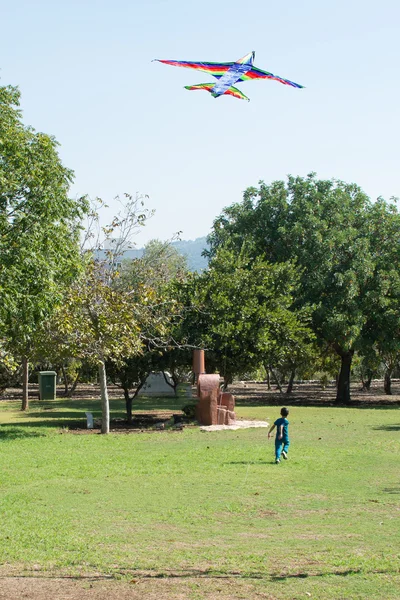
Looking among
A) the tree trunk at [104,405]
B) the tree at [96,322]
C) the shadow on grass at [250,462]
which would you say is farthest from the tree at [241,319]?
the shadow on grass at [250,462]

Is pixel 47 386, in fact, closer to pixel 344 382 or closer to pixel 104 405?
pixel 344 382

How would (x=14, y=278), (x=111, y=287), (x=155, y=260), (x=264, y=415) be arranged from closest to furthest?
(x=14, y=278) → (x=111, y=287) → (x=155, y=260) → (x=264, y=415)

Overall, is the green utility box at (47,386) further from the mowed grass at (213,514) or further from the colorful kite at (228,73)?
the colorful kite at (228,73)

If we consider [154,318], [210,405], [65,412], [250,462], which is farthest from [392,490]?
[65,412]

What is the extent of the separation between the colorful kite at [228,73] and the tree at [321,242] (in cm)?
2463

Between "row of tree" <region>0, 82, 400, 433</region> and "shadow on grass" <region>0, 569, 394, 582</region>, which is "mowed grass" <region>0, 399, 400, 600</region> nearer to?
"shadow on grass" <region>0, 569, 394, 582</region>

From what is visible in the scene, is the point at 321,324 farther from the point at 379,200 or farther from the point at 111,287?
the point at 111,287

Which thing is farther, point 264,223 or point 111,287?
point 264,223

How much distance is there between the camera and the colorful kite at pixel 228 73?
35.4 ft

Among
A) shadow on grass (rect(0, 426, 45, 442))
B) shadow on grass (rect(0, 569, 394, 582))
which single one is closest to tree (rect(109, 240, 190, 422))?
shadow on grass (rect(0, 426, 45, 442))

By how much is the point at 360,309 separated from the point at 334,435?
54.3ft

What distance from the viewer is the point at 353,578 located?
24.5 feet

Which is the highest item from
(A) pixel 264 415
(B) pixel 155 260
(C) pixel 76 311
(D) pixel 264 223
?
(D) pixel 264 223

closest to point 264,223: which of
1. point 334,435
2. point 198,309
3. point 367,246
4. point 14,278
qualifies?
point 367,246
